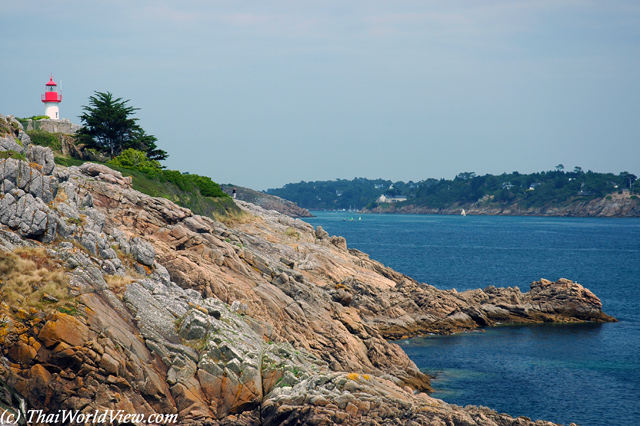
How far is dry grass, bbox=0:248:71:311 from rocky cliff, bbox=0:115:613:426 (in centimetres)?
5

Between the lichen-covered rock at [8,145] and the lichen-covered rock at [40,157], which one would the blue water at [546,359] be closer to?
the lichen-covered rock at [40,157]

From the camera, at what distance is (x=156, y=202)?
119 ft

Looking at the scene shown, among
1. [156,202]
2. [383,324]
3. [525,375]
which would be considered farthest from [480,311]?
[156,202]

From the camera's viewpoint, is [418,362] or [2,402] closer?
[2,402]

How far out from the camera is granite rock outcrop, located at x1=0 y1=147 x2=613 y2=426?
65.4 feet

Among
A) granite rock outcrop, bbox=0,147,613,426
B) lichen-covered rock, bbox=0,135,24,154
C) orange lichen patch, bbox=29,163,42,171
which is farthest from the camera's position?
orange lichen patch, bbox=29,163,42,171

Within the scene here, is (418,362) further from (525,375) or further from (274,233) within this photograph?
(274,233)

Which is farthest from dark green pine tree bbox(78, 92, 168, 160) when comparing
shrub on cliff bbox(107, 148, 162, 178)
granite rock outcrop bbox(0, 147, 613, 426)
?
granite rock outcrop bbox(0, 147, 613, 426)

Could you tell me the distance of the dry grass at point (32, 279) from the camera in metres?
20.5

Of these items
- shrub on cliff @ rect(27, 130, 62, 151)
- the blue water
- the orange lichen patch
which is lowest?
the blue water

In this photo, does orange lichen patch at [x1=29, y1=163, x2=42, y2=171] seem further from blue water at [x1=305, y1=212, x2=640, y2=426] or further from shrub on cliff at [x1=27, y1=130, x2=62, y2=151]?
shrub on cliff at [x1=27, y1=130, x2=62, y2=151]

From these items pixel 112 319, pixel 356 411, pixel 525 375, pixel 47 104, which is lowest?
pixel 525 375

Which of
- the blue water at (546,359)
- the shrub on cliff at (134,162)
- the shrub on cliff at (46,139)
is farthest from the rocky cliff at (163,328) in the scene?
the shrub on cliff at (46,139)

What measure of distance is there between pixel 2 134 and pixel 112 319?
11.9 meters
